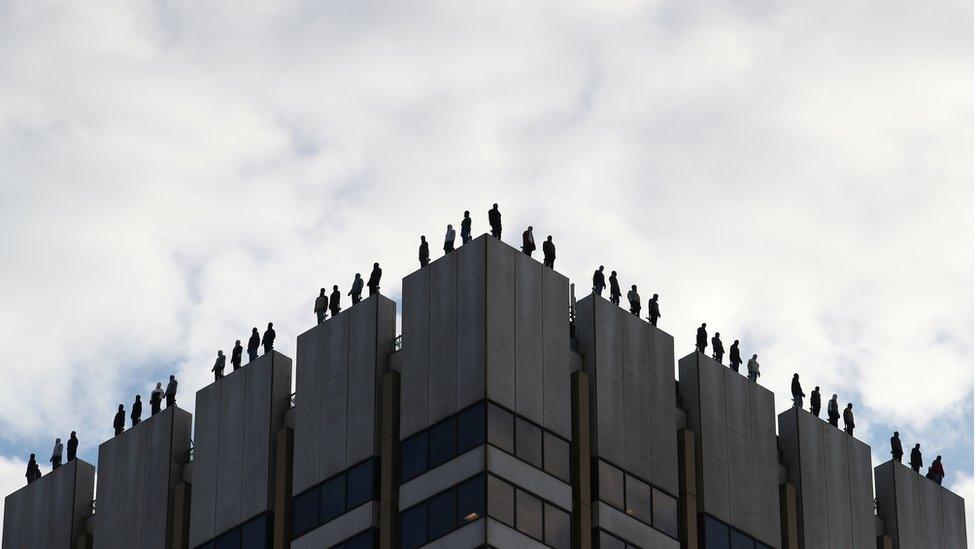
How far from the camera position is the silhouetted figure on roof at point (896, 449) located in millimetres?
112375

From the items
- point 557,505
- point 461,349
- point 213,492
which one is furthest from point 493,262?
point 213,492

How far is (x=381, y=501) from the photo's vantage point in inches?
3824

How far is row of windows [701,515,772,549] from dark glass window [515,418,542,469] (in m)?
8.84

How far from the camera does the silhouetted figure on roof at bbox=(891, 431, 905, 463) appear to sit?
112375mm

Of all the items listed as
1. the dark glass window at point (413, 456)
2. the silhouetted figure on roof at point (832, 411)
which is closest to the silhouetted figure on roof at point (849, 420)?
the silhouetted figure on roof at point (832, 411)

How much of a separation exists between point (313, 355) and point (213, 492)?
7.34m

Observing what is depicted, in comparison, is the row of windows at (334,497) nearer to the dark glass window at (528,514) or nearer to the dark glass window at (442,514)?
the dark glass window at (442,514)

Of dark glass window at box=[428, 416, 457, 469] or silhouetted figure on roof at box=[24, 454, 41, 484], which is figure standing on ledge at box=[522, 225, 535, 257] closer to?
dark glass window at box=[428, 416, 457, 469]

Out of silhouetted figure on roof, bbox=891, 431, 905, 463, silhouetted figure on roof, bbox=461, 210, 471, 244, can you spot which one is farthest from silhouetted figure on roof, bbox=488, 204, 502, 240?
silhouetted figure on roof, bbox=891, 431, 905, 463

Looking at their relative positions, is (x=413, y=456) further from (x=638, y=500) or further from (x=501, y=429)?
(x=638, y=500)

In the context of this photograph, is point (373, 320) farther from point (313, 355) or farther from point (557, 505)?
point (557, 505)

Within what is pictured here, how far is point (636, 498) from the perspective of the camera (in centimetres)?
9844

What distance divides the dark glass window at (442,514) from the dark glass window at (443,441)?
1.40 meters

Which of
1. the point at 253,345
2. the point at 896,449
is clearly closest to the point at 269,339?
the point at 253,345
